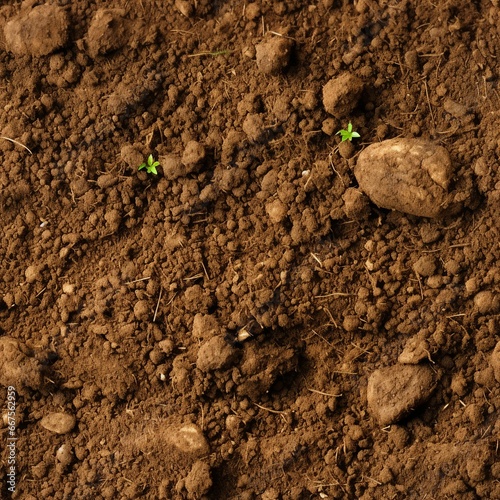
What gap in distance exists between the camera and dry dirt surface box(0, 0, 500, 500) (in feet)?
7.63

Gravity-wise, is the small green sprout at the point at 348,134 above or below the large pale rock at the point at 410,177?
above

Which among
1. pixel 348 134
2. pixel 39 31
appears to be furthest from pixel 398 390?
pixel 39 31

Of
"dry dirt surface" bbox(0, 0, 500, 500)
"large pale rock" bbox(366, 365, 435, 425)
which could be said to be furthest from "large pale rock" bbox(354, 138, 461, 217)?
"large pale rock" bbox(366, 365, 435, 425)

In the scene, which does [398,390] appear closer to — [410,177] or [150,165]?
[410,177]

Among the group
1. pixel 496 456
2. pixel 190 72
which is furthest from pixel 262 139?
pixel 496 456

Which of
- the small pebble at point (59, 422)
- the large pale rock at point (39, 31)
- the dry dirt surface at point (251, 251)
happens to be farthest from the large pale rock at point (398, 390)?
the large pale rock at point (39, 31)

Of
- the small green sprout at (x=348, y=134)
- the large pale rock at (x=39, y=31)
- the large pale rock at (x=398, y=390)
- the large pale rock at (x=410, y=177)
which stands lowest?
the large pale rock at (x=398, y=390)

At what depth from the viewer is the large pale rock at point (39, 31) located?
8.73 ft

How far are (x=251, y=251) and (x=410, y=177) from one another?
0.61m

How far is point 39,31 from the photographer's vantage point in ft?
8.76

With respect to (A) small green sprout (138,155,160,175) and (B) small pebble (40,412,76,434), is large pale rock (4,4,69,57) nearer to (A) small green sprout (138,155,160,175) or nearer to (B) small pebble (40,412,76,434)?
(A) small green sprout (138,155,160,175)

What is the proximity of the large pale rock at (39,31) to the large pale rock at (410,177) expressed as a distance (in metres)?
1.26

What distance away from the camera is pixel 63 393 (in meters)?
2.55

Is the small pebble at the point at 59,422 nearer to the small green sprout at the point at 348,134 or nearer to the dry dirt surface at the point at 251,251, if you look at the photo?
the dry dirt surface at the point at 251,251
